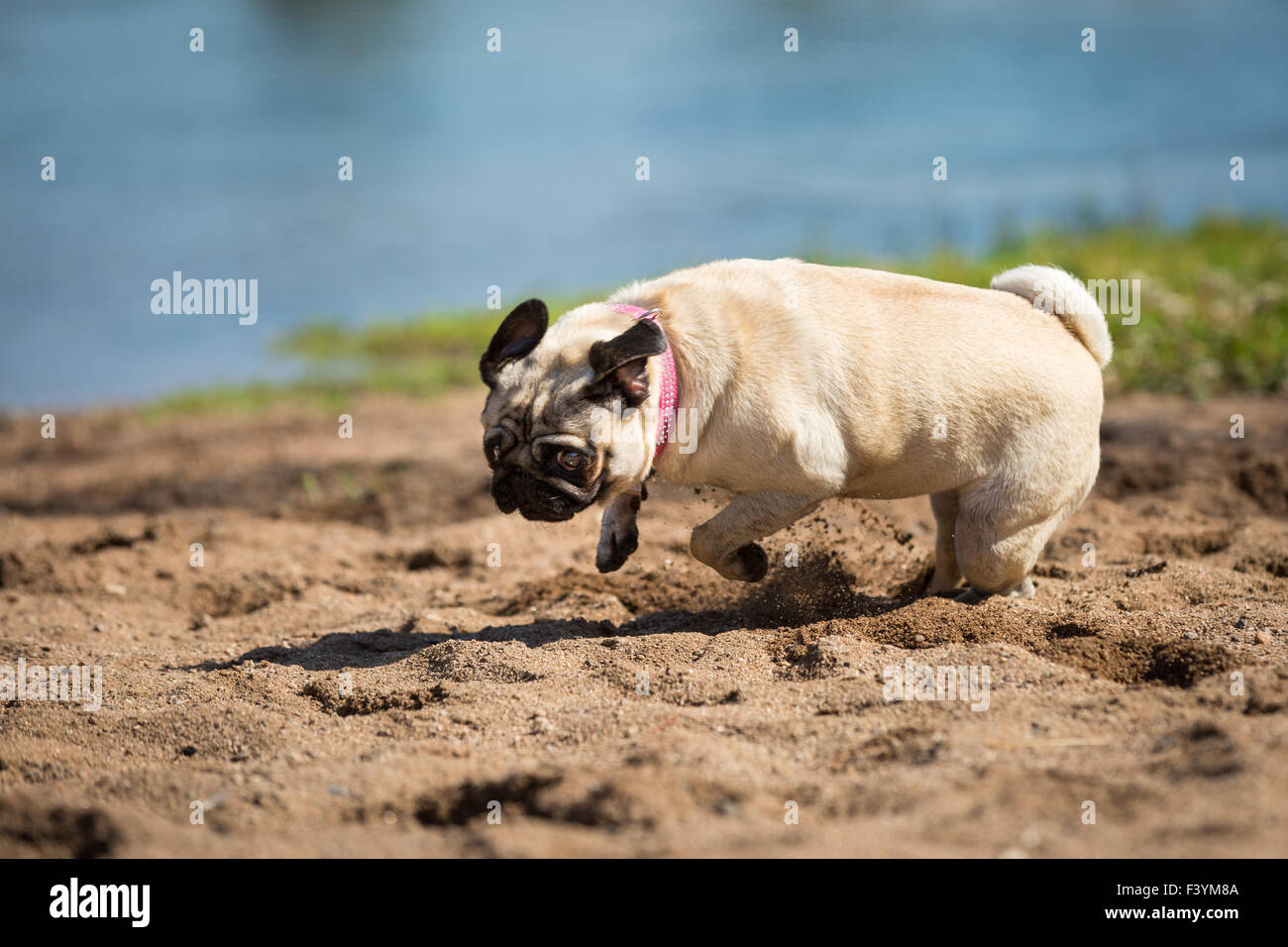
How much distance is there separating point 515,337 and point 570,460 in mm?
649

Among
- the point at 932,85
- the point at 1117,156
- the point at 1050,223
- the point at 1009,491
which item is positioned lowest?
the point at 1009,491

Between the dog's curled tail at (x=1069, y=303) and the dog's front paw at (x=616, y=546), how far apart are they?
2.30 meters

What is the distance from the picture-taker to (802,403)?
17.7 feet

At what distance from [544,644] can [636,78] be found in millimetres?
24721

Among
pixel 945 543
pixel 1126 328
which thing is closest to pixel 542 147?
pixel 1126 328

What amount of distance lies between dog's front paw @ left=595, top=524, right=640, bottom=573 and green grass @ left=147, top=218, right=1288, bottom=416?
5848mm

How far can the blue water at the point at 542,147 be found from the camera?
17.9 m

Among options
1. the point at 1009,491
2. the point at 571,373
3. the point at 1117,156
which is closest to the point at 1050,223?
the point at 1117,156

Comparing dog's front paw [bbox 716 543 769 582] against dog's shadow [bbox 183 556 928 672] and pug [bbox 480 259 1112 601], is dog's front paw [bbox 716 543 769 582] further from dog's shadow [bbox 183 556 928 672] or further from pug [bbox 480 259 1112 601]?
dog's shadow [bbox 183 556 928 672]

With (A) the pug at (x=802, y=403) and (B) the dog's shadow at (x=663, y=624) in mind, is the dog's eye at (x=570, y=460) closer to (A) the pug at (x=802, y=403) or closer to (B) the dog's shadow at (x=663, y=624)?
(A) the pug at (x=802, y=403)

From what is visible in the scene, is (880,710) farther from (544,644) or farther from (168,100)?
(168,100)

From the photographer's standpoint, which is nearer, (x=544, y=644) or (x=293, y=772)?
(x=293, y=772)

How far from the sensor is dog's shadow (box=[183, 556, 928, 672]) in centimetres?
576
